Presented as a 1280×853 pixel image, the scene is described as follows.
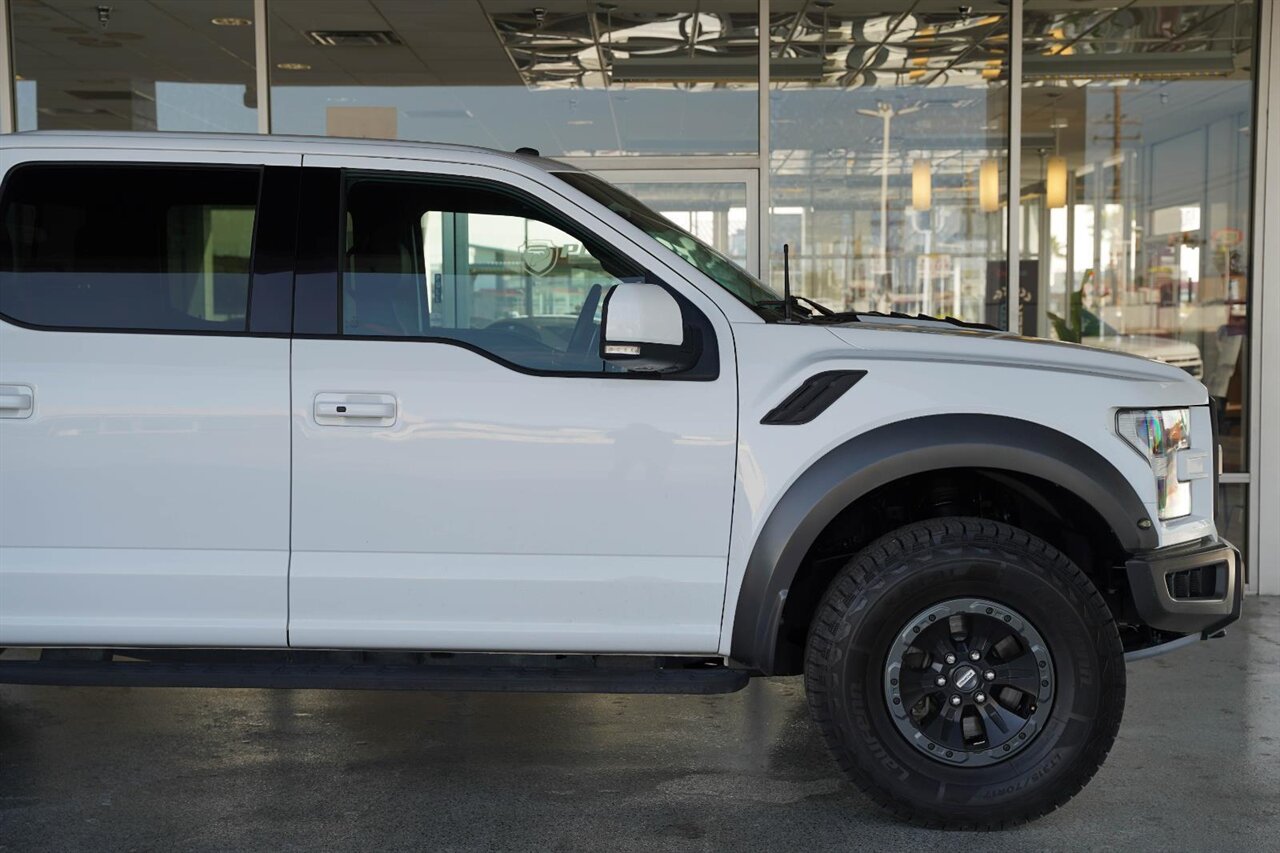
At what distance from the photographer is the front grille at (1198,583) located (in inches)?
147

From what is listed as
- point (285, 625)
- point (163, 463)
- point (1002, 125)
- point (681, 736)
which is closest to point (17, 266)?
point (163, 463)

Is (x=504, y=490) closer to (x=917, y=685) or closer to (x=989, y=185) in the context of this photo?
(x=917, y=685)

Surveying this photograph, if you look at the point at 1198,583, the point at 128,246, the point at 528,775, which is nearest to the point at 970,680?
the point at 1198,583

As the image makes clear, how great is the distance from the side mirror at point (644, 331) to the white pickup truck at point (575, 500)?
0.01 meters

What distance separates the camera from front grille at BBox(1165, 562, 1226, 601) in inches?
147

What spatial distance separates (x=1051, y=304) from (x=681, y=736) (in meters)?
4.16

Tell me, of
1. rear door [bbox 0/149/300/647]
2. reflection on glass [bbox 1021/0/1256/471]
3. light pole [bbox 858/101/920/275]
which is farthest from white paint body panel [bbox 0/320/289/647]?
reflection on glass [bbox 1021/0/1256/471]

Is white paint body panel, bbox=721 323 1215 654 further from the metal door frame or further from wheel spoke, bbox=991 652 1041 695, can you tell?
the metal door frame

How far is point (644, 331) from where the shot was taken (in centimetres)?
357

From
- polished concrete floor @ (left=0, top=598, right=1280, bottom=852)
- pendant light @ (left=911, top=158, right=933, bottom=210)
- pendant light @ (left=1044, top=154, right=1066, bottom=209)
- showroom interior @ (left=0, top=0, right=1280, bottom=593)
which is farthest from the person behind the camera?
pendant light @ (left=911, top=158, right=933, bottom=210)

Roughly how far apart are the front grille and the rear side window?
276 cm

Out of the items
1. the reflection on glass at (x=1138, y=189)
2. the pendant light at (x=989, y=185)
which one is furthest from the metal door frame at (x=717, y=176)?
the reflection on glass at (x=1138, y=189)

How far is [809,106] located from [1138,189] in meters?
2.00

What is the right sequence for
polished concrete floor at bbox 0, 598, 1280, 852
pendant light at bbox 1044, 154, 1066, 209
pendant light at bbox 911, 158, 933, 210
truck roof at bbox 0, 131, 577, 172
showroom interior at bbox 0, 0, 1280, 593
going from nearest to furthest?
polished concrete floor at bbox 0, 598, 1280, 852, truck roof at bbox 0, 131, 577, 172, showroom interior at bbox 0, 0, 1280, 593, pendant light at bbox 1044, 154, 1066, 209, pendant light at bbox 911, 158, 933, 210
